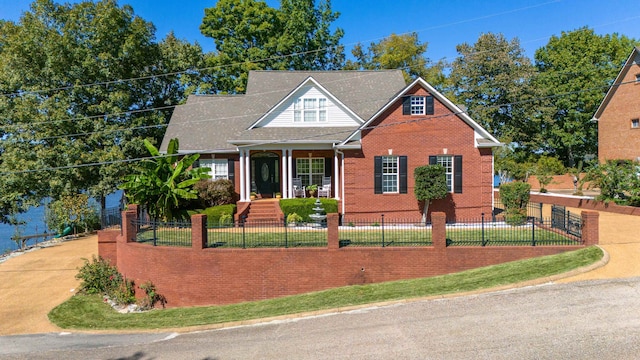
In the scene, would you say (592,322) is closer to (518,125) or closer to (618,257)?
(618,257)

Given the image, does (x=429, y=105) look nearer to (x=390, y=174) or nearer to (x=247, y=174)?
(x=390, y=174)

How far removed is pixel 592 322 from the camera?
879cm

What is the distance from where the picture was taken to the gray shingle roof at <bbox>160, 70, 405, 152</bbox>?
23312 millimetres

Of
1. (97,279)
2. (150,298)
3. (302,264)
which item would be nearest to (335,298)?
(302,264)

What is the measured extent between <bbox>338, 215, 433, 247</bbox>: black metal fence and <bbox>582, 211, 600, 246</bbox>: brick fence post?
462 centimetres

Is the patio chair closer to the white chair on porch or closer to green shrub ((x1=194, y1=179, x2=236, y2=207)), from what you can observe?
the white chair on porch

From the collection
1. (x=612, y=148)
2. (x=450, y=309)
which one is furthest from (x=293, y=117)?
(x=612, y=148)

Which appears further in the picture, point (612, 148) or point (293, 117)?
point (612, 148)

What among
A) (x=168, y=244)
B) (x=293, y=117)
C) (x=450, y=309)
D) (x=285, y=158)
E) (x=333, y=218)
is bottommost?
(x=450, y=309)

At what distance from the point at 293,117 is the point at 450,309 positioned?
1470 cm

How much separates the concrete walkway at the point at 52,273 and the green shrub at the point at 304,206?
340 inches

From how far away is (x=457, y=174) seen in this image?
1922cm

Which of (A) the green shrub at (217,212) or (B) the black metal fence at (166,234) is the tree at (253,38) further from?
(B) the black metal fence at (166,234)

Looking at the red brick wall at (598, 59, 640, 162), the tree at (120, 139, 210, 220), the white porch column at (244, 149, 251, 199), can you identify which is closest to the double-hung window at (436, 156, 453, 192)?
the white porch column at (244, 149, 251, 199)
